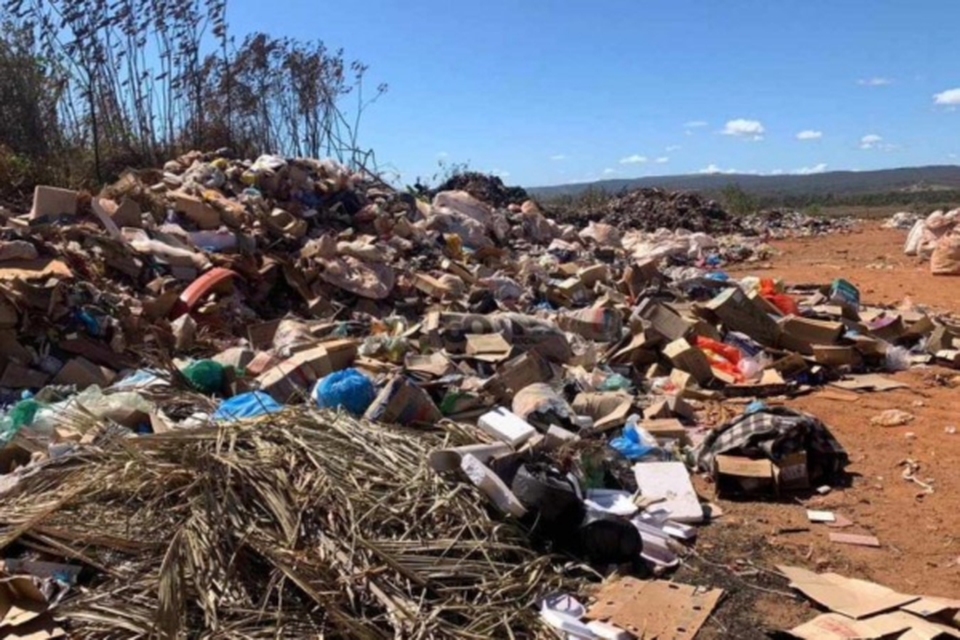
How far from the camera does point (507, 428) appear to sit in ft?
12.7

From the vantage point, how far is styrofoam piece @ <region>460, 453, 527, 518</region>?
10.9 feet

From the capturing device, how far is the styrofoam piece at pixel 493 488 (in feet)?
10.9

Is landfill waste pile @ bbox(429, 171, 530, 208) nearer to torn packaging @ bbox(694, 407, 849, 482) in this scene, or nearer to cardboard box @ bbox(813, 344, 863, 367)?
cardboard box @ bbox(813, 344, 863, 367)

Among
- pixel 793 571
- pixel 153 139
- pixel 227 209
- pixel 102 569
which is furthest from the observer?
pixel 153 139

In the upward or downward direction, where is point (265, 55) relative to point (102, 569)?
upward

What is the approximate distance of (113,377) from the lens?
5590 mm

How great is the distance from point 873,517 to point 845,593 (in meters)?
1.01

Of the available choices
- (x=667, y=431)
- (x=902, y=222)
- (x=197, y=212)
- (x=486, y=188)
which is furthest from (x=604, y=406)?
(x=902, y=222)

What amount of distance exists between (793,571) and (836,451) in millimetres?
1376

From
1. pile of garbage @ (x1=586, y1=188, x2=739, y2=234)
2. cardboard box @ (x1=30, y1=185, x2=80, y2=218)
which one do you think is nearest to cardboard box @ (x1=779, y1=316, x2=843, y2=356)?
cardboard box @ (x1=30, y1=185, x2=80, y2=218)

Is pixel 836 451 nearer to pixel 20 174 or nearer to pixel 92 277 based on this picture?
pixel 92 277

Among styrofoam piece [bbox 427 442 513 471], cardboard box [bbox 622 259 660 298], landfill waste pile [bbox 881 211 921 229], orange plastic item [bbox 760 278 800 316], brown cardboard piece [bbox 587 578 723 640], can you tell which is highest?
landfill waste pile [bbox 881 211 921 229]

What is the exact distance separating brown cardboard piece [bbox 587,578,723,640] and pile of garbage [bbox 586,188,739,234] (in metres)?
16.0

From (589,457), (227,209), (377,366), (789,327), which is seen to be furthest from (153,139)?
(589,457)
